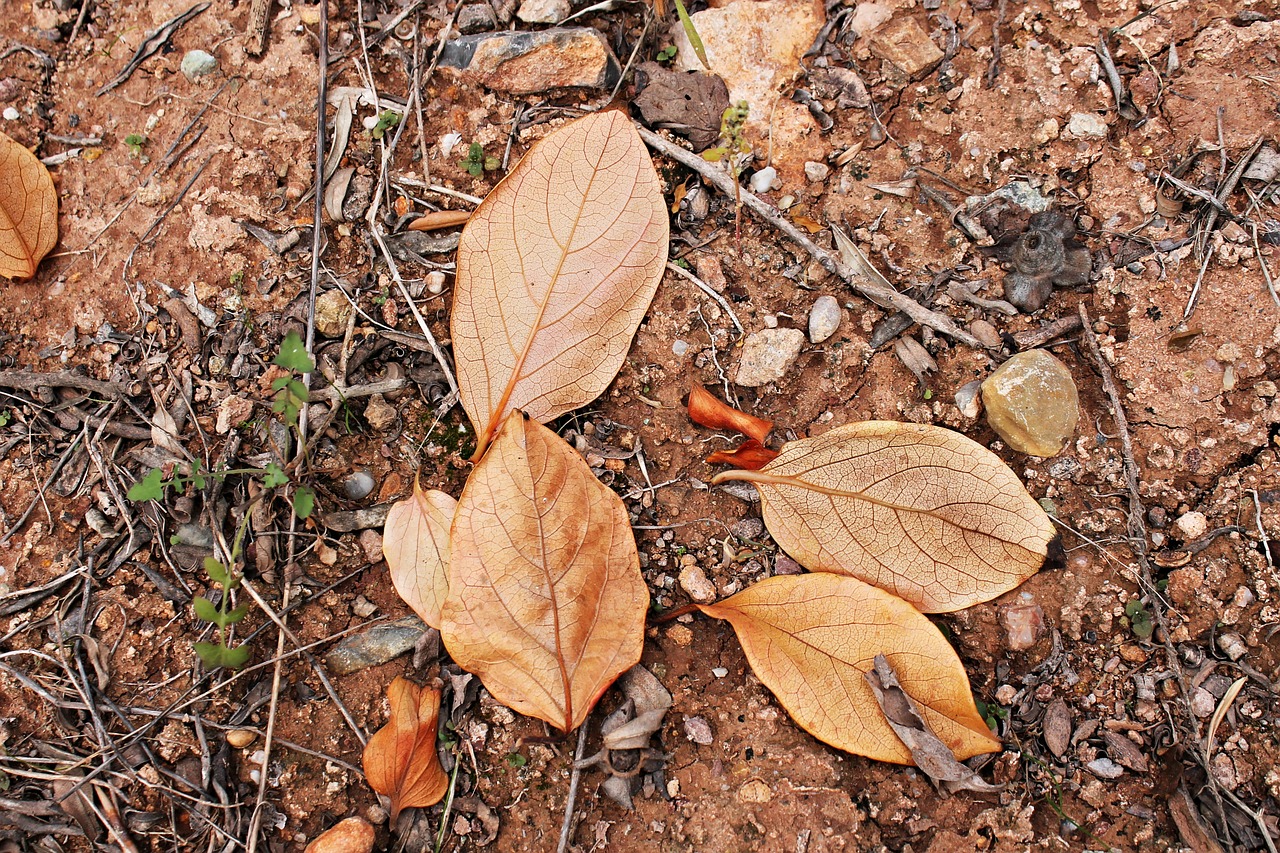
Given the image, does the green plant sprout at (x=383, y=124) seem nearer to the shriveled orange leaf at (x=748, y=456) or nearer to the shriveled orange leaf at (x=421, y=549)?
the shriveled orange leaf at (x=421, y=549)

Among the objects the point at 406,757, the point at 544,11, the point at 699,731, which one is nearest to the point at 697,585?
the point at 699,731

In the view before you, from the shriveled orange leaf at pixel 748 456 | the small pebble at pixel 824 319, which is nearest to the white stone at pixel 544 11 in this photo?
the small pebble at pixel 824 319

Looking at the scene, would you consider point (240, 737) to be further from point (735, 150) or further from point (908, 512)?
point (735, 150)

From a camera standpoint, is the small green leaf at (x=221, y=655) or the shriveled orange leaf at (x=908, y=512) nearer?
the small green leaf at (x=221, y=655)

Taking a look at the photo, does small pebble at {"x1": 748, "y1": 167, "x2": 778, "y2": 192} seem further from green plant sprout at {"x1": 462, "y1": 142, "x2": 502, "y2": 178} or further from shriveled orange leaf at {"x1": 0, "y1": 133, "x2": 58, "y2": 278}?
shriveled orange leaf at {"x1": 0, "y1": 133, "x2": 58, "y2": 278}

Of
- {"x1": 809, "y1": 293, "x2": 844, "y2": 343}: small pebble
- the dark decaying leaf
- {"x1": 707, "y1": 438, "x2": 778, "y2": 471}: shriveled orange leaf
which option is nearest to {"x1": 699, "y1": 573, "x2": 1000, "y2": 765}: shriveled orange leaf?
the dark decaying leaf

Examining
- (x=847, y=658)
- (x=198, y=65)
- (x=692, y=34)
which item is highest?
(x=692, y=34)

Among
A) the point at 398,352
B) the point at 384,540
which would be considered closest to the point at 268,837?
the point at 384,540

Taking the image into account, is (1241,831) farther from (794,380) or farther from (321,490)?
(321,490)
